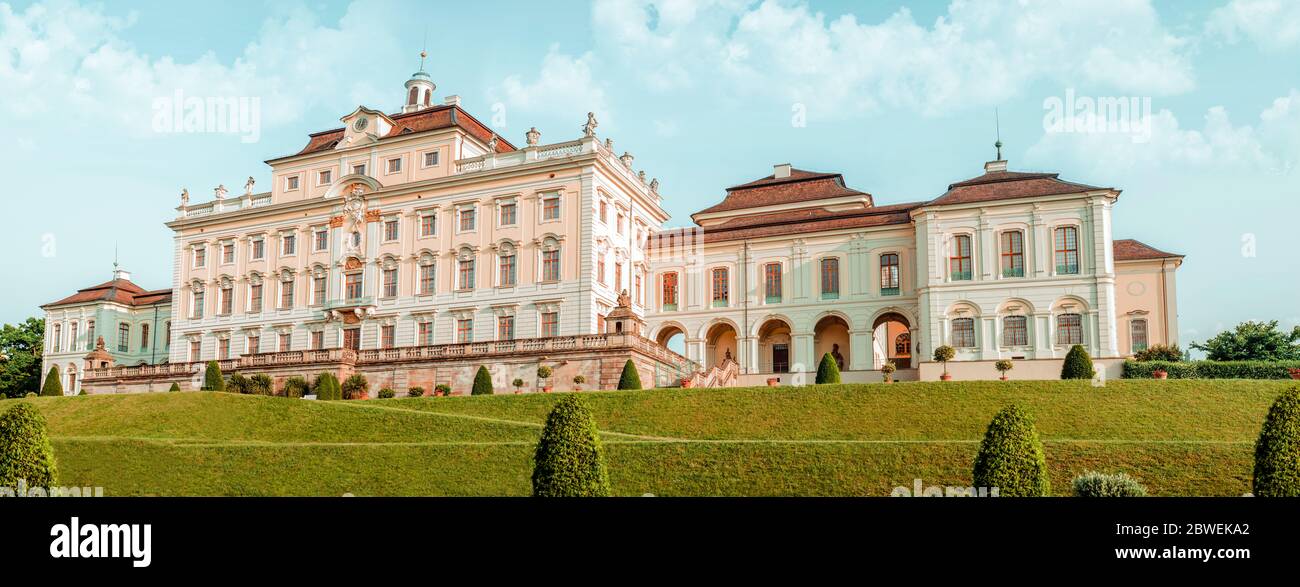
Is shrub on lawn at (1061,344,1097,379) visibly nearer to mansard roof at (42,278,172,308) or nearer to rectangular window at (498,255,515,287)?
rectangular window at (498,255,515,287)

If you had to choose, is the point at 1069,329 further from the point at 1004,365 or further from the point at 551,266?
the point at 551,266

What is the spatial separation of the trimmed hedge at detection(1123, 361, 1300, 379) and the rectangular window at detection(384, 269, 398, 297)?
29386 millimetres

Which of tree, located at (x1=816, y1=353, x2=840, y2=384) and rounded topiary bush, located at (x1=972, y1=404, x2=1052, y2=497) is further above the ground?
tree, located at (x1=816, y1=353, x2=840, y2=384)

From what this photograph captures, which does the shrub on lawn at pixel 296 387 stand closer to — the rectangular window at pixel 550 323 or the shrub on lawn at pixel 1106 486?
the rectangular window at pixel 550 323

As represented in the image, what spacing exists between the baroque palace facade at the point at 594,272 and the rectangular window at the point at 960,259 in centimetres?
6

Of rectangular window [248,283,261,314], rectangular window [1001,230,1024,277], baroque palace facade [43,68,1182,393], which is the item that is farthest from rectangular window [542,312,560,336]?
rectangular window [1001,230,1024,277]

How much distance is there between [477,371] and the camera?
40.8 metres

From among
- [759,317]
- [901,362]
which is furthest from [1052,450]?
[901,362]

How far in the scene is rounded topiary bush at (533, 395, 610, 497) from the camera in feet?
53.7

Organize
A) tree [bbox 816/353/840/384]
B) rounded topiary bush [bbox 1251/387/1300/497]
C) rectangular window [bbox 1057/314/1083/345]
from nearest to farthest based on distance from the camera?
rounded topiary bush [bbox 1251/387/1300/497]
tree [bbox 816/353/840/384]
rectangular window [bbox 1057/314/1083/345]

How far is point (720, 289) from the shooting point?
49.0 m

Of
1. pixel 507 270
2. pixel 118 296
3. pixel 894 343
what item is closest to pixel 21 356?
pixel 118 296
